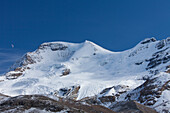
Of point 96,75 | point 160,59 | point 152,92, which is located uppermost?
point 160,59

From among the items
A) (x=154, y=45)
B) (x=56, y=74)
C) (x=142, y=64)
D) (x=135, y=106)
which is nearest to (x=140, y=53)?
(x=154, y=45)

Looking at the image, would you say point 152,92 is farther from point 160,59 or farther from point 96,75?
point 96,75

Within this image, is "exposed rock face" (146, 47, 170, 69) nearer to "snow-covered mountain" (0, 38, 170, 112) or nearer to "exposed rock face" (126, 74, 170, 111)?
"snow-covered mountain" (0, 38, 170, 112)

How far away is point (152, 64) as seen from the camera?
116438mm

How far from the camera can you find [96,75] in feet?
416

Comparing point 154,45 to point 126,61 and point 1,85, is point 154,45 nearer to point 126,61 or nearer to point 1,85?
point 126,61

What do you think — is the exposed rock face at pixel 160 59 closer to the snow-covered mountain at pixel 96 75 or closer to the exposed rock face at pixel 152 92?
the snow-covered mountain at pixel 96 75

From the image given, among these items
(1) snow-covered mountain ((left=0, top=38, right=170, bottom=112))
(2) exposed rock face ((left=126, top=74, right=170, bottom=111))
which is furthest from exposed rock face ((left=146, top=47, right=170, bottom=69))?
(2) exposed rock face ((left=126, top=74, right=170, bottom=111))

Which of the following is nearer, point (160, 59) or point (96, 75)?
point (160, 59)

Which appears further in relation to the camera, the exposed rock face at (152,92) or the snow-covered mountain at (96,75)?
the snow-covered mountain at (96,75)

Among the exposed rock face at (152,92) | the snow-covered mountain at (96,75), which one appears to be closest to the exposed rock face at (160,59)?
the snow-covered mountain at (96,75)

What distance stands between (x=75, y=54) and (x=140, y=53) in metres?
59.1

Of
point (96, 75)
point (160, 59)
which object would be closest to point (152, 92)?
point (160, 59)

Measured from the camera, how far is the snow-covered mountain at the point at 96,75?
214 ft
